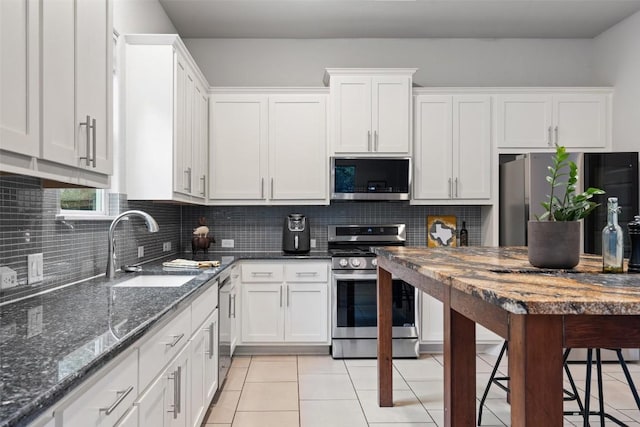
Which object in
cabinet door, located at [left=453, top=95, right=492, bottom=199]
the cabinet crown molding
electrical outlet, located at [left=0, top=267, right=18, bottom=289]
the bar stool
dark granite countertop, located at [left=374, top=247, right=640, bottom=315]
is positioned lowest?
the bar stool

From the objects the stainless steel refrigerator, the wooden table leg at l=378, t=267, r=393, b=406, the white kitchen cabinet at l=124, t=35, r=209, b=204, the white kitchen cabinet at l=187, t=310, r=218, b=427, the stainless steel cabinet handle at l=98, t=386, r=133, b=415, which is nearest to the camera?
the stainless steel cabinet handle at l=98, t=386, r=133, b=415

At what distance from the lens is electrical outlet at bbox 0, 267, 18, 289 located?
174 centimetres

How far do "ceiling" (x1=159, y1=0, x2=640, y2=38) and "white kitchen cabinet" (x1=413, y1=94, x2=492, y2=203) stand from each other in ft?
2.34

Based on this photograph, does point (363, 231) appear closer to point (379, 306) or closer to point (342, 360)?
point (342, 360)

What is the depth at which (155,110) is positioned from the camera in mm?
3080

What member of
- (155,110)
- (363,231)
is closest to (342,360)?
(363,231)

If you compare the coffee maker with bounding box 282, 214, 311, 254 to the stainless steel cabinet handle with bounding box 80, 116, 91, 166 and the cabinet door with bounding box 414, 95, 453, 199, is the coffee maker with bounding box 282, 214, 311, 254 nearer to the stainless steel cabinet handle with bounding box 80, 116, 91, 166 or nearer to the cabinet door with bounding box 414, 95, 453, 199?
the cabinet door with bounding box 414, 95, 453, 199

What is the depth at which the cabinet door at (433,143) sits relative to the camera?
4234mm

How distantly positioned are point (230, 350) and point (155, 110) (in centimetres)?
187

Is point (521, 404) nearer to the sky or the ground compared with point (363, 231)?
nearer to the ground

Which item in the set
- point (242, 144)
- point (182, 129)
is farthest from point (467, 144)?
point (182, 129)

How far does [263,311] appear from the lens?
4.01 metres

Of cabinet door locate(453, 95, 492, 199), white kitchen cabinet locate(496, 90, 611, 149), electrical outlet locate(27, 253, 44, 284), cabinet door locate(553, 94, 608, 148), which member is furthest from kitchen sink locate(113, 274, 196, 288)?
cabinet door locate(553, 94, 608, 148)

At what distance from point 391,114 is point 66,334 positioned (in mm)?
3378
